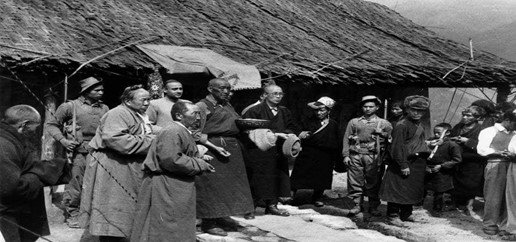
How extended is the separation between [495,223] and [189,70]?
4400 mm

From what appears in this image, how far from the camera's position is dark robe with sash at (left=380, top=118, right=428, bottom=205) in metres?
8.17

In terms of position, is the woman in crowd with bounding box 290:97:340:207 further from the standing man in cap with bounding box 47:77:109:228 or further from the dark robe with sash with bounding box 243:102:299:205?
the standing man in cap with bounding box 47:77:109:228

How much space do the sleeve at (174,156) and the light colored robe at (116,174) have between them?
486mm

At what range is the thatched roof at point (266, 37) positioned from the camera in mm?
9258

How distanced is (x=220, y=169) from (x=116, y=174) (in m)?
1.39

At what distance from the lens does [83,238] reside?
686 cm

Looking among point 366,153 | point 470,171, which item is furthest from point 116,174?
point 470,171

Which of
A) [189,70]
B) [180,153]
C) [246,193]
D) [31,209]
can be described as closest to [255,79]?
[189,70]

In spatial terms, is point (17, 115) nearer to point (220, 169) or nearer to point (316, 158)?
point (220, 169)

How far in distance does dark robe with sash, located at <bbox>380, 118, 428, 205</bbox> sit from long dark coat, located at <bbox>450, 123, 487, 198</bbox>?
116 cm

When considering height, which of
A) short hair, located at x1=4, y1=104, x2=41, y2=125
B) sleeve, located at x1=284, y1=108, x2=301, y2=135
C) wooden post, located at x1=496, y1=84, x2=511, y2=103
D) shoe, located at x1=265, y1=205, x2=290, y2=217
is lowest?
shoe, located at x1=265, y1=205, x2=290, y2=217

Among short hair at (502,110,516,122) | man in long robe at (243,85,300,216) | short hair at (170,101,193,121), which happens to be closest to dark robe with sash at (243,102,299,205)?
man in long robe at (243,85,300,216)

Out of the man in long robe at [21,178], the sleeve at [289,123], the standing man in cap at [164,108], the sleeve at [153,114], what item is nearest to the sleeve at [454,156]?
the sleeve at [289,123]

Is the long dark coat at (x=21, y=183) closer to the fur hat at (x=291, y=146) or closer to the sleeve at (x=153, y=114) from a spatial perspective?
the sleeve at (x=153, y=114)
